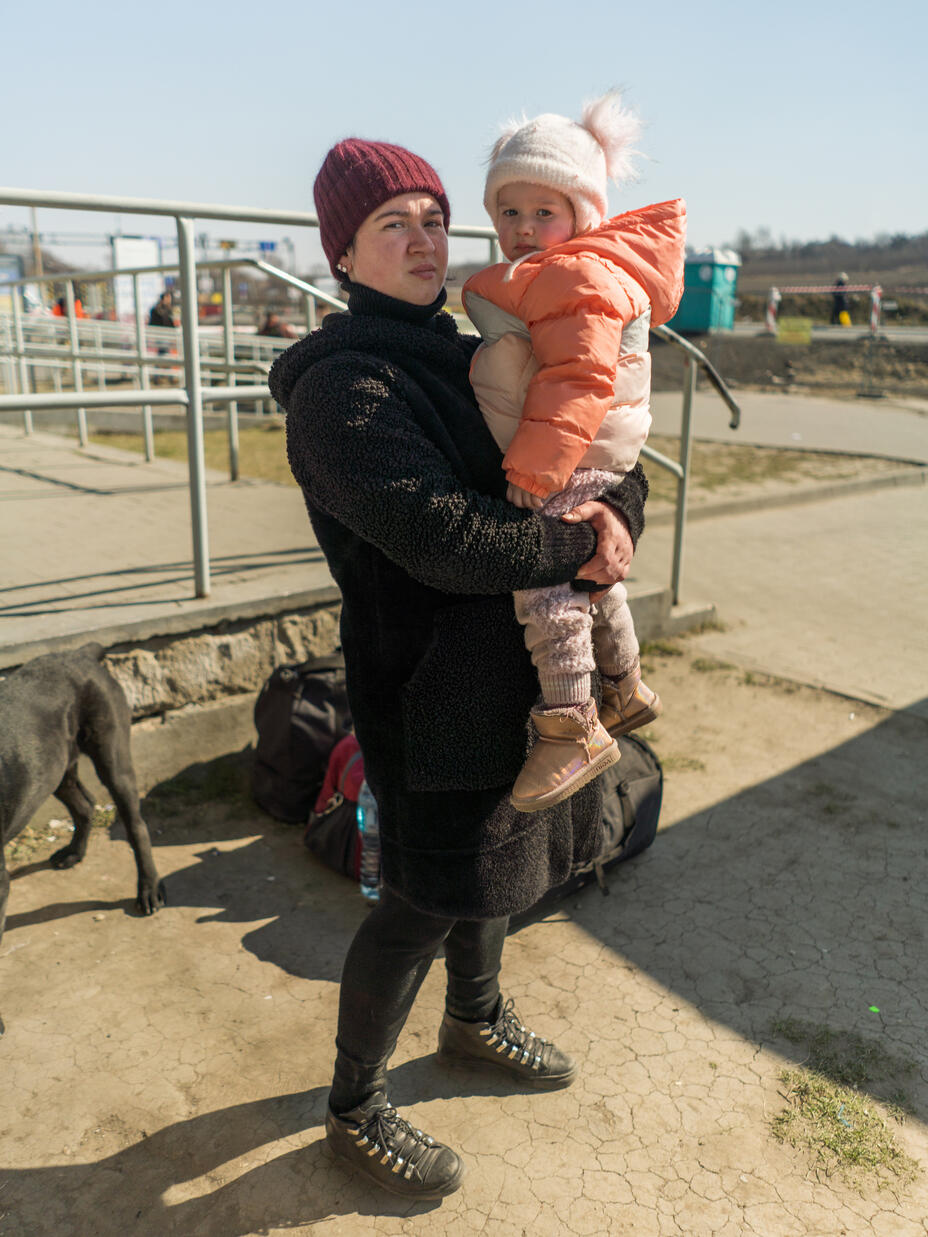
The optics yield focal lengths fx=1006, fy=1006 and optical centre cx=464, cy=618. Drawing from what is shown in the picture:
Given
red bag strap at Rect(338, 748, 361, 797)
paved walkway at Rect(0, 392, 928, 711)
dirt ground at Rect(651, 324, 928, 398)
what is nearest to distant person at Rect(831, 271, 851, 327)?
dirt ground at Rect(651, 324, 928, 398)

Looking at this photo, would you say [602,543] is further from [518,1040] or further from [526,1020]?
[526,1020]

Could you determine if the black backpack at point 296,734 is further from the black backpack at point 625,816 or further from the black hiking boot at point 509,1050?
the black hiking boot at point 509,1050

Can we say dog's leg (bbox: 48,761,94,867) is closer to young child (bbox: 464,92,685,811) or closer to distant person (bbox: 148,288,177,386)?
young child (bbox: 464,92,685,811)

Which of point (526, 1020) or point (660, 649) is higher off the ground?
point (660, 649)

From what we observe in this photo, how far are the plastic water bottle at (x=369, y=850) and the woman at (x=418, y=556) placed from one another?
1.08 m

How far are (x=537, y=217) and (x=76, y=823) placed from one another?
2.29 meters

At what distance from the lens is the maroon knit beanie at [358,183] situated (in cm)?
160

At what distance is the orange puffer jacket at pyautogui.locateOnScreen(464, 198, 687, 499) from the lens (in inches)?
59.7

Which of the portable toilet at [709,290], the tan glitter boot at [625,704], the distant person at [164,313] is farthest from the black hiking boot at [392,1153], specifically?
the portable toilet at [709,290]

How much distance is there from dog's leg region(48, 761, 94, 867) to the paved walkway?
470 millimetres

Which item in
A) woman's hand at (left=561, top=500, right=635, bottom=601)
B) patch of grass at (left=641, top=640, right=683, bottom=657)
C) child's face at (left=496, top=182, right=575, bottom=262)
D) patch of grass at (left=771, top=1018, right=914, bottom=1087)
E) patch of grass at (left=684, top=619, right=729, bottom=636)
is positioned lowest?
patch of grass at (left=771, top=1018, right=914, bottom=1087)

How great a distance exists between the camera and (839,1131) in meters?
2.06

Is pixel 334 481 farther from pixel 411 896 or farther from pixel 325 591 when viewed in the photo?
pixel 325 591

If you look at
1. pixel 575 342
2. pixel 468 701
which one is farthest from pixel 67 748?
pixel 575 342
